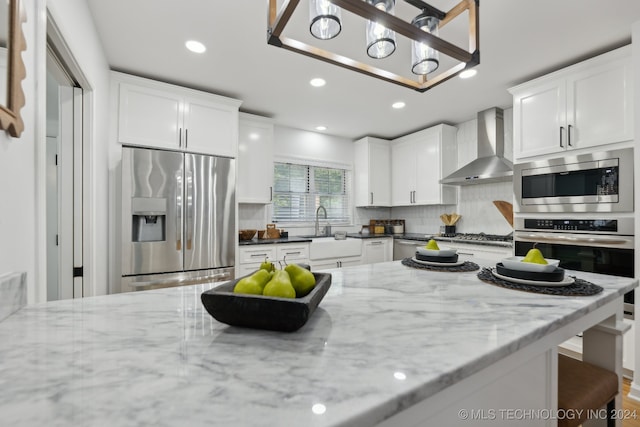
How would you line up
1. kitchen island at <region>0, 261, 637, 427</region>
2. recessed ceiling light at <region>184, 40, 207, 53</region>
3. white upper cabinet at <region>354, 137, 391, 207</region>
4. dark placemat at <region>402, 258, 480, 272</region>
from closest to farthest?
kitchen island at <region>0, 261, 637, 427</region> < dark placemat at <region>402, 258, 480, 272</region> < recessed ceiling light at <region>184, 40, 207, 53</region> < white upper cabinet at <region>354, 137, 391, 207</region>

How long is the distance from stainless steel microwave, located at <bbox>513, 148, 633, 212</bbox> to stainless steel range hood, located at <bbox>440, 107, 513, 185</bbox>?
531 mm

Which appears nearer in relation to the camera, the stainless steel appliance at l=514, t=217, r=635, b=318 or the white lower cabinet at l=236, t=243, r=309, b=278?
the stainless steel appliance at l=514, t=217, r=635, b=318

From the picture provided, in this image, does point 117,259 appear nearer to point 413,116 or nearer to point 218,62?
point 218,62

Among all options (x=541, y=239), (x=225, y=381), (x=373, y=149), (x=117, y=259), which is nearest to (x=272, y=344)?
(x=225, y=381)

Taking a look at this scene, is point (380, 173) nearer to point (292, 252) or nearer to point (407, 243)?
point (407, 243)

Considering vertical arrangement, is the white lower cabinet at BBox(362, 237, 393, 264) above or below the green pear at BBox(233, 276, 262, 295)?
below

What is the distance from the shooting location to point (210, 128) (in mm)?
2982

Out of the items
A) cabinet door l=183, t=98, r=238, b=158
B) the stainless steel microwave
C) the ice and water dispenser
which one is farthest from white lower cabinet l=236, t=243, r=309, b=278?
the stainless steel microwave

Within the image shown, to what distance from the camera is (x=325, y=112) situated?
11.9ft

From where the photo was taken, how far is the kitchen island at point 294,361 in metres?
0.40

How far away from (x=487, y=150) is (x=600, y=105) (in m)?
1.26

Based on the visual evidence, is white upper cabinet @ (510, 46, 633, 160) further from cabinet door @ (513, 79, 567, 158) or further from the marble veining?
the marble veining

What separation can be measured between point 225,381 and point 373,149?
14.4ft

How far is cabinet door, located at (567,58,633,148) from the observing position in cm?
210
